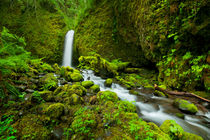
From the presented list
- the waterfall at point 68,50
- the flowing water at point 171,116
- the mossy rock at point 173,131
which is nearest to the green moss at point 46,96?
the flowing water at point 171,116

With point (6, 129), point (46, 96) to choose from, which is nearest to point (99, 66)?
point (46, 96)

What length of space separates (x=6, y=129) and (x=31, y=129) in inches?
13.0

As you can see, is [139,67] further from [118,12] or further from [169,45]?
[118,12]

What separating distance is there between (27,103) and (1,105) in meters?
0.43

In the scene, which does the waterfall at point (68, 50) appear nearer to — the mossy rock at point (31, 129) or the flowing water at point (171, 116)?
the flowing water at point (171, 116)

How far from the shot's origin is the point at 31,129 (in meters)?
1.51

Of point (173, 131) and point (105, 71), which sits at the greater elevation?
point (105, 71)

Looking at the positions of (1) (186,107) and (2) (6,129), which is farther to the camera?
(1) (186,107)

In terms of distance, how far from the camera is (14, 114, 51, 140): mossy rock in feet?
4.70

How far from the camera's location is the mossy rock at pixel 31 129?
1.43 meters

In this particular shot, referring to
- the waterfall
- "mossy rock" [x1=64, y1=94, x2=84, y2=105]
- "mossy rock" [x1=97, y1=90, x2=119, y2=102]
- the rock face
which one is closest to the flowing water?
"mossy rock" [x1=97, y1=90, x2=119, y2=102]

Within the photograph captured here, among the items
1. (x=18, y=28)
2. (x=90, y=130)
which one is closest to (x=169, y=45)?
(x=90, y=130)

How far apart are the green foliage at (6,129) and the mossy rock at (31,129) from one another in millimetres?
72

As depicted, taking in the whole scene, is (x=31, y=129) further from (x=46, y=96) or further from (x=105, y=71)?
(x=105, y=71)
